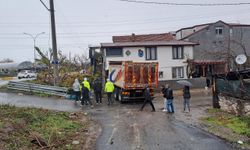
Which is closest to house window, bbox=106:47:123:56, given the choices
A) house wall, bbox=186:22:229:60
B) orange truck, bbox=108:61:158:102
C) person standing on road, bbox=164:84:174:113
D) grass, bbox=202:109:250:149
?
orange truck, bbox=108:61:158:102

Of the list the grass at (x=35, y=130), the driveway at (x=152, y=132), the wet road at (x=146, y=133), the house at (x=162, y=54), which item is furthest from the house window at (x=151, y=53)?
the grass at (x=35, y=130)

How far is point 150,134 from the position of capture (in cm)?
1405

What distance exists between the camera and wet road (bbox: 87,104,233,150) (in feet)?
39.2

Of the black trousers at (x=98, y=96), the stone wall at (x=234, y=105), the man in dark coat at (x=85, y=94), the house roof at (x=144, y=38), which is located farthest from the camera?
the house roof at (x=144, y=38)

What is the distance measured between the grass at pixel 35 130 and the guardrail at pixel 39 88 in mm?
10822

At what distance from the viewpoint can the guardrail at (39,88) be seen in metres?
29.2

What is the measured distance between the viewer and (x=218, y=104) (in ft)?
75.4

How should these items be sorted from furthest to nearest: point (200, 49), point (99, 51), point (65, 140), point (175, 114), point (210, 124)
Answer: point (200, 49)
point (99, 51)
point (175, 114)
point (210, 124)
point (65, 140)

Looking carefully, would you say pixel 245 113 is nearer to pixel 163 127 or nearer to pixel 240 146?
pixel 163 127

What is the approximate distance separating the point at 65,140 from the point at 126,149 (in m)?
2.41

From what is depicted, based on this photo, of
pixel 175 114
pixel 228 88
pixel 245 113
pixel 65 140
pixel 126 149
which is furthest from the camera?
pixel 228 88

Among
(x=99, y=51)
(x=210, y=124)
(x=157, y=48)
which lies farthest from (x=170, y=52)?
(x=210, y=124)

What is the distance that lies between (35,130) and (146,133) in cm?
418

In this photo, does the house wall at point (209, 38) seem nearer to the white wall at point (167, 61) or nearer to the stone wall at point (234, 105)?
the white wall at point (167, 61)
